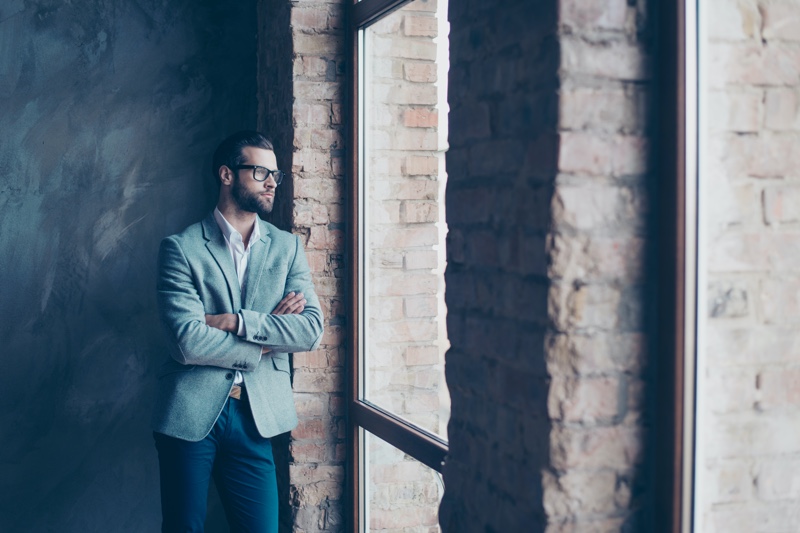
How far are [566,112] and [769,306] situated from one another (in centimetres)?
49

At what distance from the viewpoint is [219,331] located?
8.36ft

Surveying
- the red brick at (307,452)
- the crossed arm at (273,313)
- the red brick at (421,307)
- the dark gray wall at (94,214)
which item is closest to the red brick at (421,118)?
A: the red brick at (421,307)

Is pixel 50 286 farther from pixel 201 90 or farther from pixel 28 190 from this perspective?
pixel 201 90

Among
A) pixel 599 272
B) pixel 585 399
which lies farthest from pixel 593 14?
pixel 585 399

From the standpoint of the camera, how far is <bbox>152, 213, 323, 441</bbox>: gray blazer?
100 inches

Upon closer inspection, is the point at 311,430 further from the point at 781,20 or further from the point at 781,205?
the point at 781,20

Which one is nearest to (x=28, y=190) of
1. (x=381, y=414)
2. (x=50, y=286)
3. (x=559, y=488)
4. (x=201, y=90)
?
(x=50, y=286)

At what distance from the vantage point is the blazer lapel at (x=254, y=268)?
2693 millimetres

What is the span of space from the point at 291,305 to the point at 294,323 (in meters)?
0.07

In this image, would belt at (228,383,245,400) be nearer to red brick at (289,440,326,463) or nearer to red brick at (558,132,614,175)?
red brick at (289,440,326,463)

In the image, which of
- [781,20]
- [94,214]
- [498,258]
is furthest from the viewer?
[94,214]

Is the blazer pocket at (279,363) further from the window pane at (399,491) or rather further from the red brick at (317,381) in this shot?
the window pane at (399,491)

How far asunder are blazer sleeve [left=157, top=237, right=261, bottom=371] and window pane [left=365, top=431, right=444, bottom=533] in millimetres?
614

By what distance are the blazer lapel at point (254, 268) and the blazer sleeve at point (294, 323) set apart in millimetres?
97
